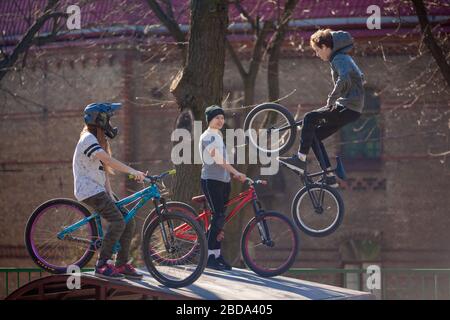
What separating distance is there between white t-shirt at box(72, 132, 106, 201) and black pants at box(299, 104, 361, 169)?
2146mm

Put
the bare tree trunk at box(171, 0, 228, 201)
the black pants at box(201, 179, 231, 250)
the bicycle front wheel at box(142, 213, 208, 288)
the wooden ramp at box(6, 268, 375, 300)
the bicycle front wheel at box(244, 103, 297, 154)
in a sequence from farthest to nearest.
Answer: the bare tree trunk at box(171, 0, 228, 201)
the bicycle front wheel at box(244, 103, 297, 154)
the black pants at box(201, 179, 231, 250)
the bicycle front wheel at box(142, 213, 208, 288)
the wooden ramp at box(6, 268, 375, 300)

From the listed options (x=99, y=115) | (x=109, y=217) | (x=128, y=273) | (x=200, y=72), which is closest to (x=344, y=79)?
(x=99, y=115)

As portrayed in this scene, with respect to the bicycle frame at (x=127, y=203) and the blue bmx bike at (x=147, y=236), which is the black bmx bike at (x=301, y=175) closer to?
the blue bmx bike at (x=147, y=236)

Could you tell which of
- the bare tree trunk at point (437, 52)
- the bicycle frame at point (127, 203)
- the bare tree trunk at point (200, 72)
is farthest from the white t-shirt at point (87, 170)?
the bare tree trunk at point (437, 52)

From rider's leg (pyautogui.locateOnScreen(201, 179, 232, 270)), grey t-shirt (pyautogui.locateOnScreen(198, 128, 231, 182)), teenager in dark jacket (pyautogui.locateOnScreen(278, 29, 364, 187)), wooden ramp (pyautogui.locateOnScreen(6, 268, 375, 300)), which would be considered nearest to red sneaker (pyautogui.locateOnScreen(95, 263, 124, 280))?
wooden ramp (pyautogui.locateOnScreen(6, 268, 375, 300))

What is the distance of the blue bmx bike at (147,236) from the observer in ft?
30.6

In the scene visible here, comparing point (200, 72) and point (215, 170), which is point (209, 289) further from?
point (200, 72)

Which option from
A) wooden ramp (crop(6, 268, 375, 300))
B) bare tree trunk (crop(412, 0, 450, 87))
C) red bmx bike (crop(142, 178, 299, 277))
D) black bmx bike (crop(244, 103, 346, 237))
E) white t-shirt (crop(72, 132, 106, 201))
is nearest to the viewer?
wooden ramp (crop(6, 268, 375, 300))

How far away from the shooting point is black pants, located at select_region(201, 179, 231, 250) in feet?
32.1

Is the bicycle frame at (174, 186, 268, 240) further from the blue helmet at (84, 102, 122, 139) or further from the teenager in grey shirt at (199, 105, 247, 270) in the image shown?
the blue helmet at (84, 102, 122, 139)

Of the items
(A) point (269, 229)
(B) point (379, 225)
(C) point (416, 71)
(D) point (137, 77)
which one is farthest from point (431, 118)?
(A) point (269, 229)

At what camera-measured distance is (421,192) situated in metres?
24.1

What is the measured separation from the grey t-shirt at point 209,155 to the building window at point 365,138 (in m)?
14.8
